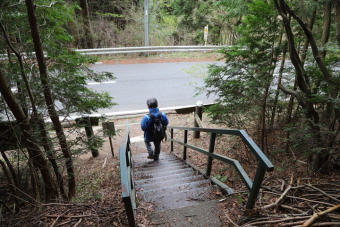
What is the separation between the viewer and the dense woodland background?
338cm

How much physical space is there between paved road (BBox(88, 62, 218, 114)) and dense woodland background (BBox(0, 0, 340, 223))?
3843 mm

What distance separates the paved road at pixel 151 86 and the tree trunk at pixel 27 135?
17.2ft

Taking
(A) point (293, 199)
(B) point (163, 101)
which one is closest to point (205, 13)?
(B) point (163, 101)

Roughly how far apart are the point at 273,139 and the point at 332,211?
423 centimetres

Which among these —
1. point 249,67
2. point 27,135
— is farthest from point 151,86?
point 27,135

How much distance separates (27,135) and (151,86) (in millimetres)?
7552

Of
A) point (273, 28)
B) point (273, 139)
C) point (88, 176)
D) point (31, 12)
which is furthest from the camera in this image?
point (88, 176)

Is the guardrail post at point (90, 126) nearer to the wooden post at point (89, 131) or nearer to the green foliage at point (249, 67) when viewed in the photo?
the wooden post at point (89, 131)

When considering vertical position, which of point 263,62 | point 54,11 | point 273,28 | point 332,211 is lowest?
point 332,211

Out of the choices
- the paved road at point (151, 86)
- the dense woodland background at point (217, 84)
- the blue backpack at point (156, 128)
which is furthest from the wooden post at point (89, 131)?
the paved road at point (151, 86)

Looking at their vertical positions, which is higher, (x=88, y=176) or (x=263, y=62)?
(x=263, y=62)

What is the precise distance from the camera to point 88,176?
21.1ft

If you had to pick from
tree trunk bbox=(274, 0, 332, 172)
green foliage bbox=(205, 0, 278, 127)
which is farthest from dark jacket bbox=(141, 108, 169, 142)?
tree trunk bbox=(274, 0, 332, 172)

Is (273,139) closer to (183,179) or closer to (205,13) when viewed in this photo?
(183,179)
